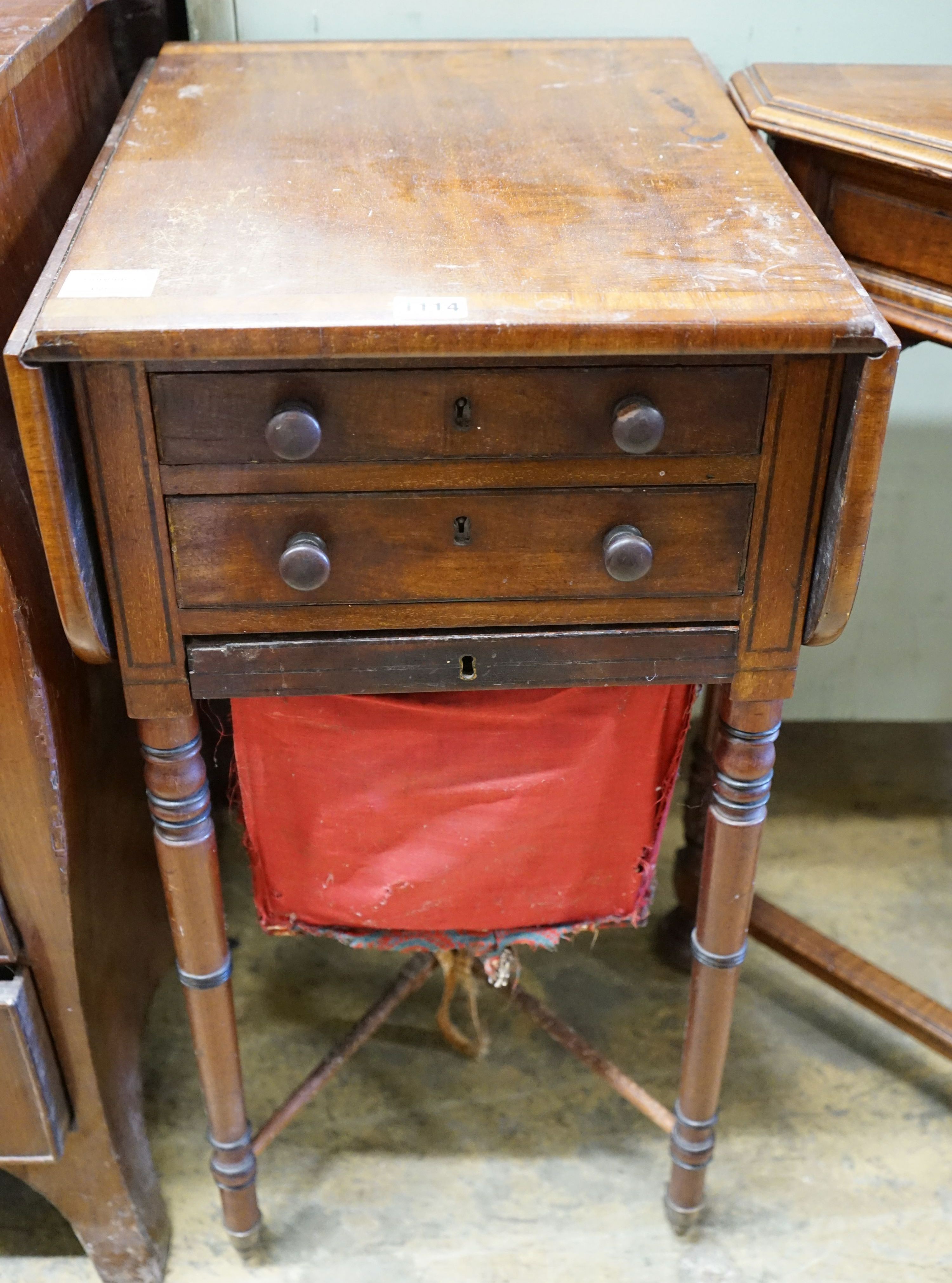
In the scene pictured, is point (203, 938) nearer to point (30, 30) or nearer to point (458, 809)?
point (458, 809)

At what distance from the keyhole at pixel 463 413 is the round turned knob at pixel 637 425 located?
0.31 feet

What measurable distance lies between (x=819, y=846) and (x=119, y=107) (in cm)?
127

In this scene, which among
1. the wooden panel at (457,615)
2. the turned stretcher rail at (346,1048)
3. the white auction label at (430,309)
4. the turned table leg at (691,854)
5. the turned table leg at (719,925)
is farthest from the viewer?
the turned table leg at (691,854)

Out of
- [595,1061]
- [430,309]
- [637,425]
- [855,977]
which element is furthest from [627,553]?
[855,977]

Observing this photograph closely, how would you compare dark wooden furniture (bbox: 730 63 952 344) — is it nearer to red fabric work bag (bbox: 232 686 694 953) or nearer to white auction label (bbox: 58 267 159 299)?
red fabric work bag (bbox: 232 686 694 953)

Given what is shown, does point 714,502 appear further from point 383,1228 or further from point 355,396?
point 383,1228

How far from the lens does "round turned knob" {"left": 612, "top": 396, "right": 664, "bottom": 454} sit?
2.58 feet

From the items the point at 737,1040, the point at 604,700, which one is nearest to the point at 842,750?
the point at 737,1040

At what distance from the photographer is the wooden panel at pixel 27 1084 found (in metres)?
1.02

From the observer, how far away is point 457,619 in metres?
0.89

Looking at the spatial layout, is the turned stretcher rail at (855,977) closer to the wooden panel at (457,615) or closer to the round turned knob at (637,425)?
the wooden panel at (457,615)

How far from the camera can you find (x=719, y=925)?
3.48 feet

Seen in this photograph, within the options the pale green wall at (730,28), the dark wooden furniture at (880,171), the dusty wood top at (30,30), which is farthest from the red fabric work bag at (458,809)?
the pale green wall at (730,28)

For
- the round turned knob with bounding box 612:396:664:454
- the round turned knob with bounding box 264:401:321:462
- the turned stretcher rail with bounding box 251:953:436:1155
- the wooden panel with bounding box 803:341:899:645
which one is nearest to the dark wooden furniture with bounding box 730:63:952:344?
the wooden panel with bounding box 803:341:899:645
